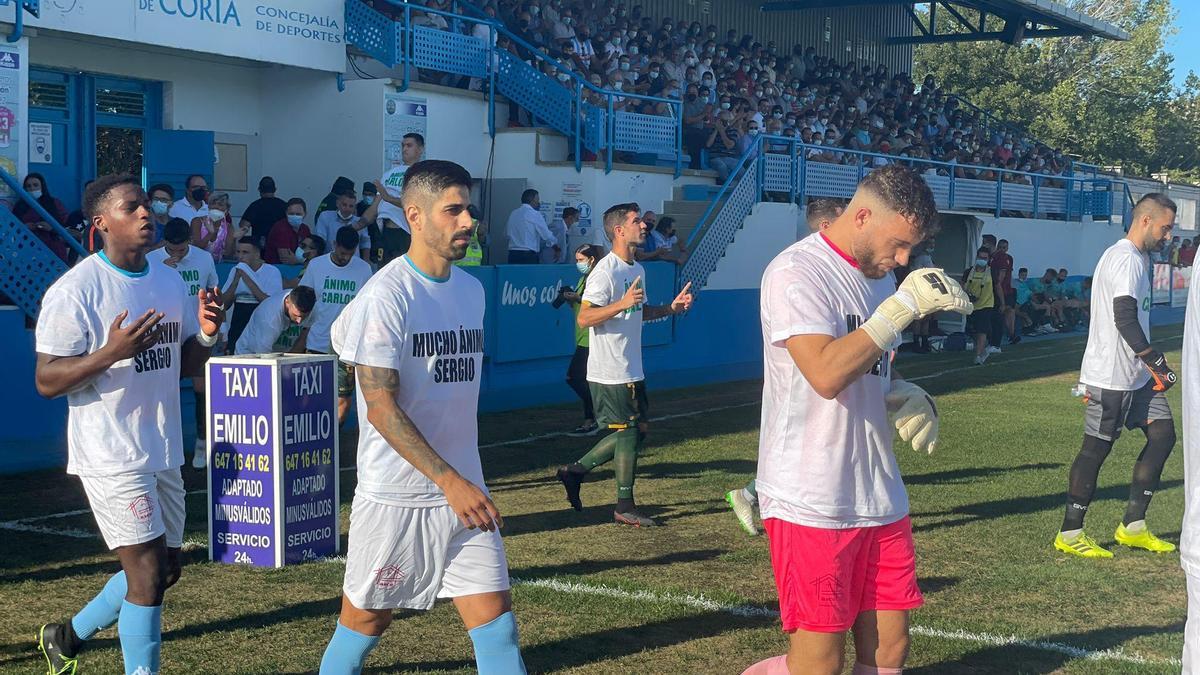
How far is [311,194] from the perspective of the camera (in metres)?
20.4

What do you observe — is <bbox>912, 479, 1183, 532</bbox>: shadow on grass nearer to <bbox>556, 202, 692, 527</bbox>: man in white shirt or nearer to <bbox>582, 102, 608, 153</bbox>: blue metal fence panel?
<bbox>556, 202, 692, 527</bbox>: man in white shirt

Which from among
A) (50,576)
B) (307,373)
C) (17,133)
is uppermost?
(17,133)

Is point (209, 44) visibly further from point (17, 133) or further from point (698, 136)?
point (698, 136)

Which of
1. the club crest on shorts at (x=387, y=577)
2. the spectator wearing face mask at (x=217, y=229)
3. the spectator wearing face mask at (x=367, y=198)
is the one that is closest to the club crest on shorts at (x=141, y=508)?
the club crest on shorts at (x=387, y=577)

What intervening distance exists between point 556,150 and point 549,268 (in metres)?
4.81

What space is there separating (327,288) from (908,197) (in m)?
7.61

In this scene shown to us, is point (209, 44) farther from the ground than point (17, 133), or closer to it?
farther from the ground

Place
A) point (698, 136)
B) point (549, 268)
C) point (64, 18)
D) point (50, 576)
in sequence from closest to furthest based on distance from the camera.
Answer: point (50, 576) < point (64, 18) < point (549, 268) < point (698, 136)

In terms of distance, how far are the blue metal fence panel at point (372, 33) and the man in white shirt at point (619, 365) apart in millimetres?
10742

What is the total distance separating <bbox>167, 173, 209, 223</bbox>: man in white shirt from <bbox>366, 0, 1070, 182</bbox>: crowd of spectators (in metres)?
6.29

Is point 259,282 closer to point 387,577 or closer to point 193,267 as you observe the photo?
point 193,267

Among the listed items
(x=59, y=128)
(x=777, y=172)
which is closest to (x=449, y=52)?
(x=59, y=128)

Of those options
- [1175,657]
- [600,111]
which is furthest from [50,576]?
[600,111]

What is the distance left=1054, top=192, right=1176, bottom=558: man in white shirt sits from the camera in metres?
8.11
